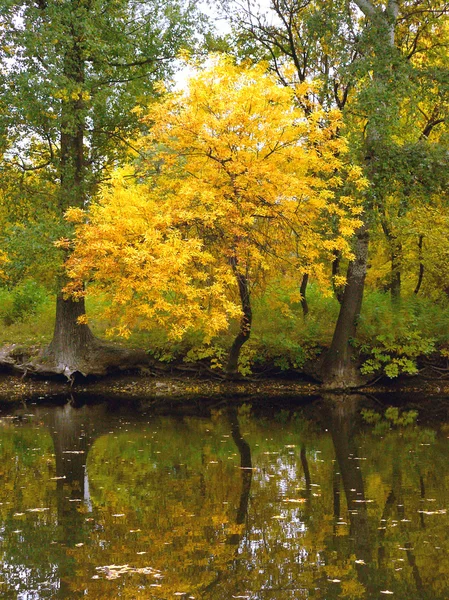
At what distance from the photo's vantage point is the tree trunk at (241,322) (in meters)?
15.4

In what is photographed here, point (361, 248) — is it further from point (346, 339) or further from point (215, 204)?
point (215, 204)

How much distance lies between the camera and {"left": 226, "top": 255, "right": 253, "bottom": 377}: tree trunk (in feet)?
A: 50.4

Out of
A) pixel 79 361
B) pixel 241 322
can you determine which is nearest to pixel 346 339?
pixel 241 322

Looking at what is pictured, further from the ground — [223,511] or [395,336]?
[395,336]

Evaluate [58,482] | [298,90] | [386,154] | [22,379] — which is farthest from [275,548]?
[22,379]

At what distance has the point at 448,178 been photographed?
16.2 meters

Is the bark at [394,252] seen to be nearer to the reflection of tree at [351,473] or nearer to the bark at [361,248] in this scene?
the bark at [361,248]

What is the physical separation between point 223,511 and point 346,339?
11185mm

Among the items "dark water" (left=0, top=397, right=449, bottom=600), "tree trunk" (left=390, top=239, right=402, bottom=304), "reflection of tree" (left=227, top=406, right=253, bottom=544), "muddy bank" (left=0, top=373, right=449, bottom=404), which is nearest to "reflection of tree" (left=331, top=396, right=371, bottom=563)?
"dark water" (left=0, top=397, right=449, bottom=600)

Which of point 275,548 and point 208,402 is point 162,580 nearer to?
point 275,548

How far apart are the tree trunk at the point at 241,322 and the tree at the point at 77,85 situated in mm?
3549

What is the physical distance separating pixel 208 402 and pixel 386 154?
6975 mm

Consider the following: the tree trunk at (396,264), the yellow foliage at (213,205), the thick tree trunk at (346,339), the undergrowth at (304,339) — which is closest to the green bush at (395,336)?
the undergrowth at (304,339)

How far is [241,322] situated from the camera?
17.0 metres
